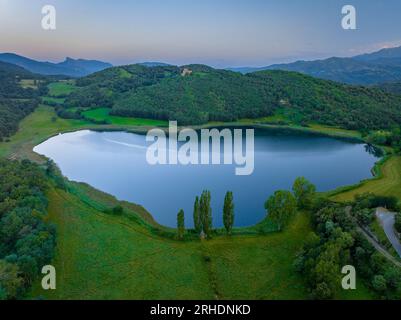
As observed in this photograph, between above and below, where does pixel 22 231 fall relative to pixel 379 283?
above

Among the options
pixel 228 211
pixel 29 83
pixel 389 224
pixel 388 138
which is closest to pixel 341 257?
pixel 389 224

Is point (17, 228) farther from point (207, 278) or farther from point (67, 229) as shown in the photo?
point (207, 278)

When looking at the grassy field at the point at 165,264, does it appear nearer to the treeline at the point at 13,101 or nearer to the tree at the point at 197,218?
the tree at the point at 197,218

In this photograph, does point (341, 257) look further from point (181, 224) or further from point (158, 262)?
point (158, 262)

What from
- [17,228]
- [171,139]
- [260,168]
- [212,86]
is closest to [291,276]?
[17,228]

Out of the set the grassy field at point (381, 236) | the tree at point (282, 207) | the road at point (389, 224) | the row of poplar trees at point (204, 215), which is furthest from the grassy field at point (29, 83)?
the grassy field at point (381, 236)
